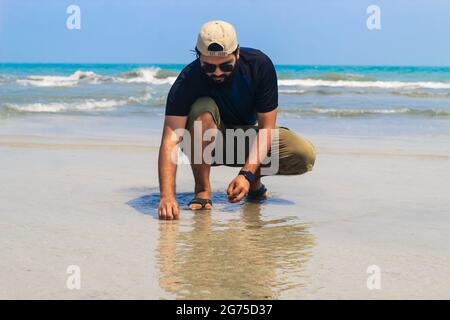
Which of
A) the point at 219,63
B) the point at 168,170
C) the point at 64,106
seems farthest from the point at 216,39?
the point at 64,106

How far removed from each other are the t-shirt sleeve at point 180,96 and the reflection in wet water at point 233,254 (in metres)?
0.55

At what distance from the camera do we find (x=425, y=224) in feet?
12.2

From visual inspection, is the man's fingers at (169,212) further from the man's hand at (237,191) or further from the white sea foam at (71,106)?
the white sea foam at (71,106)

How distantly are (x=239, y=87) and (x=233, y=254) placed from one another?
1.13 meters

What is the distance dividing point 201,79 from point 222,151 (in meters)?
0.45

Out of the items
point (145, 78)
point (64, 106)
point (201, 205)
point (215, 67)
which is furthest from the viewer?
point (145, 78)

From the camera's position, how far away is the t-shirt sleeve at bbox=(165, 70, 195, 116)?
3861mm

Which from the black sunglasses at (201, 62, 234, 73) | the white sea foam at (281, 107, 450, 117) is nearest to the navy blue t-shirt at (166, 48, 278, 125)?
the black sunglasses at (201, 62, 234, 73)

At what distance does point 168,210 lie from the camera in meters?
3.72

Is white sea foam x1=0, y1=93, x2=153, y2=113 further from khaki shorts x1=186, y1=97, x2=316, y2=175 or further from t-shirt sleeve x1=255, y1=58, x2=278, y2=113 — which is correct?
t-shirt sleeve x1=255, y1=58, x2=278, y2=113

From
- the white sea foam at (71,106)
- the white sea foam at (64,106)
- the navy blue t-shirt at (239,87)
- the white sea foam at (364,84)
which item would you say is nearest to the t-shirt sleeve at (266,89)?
the navy blue t-shirt at (239,87)

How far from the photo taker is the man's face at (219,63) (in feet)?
11.9

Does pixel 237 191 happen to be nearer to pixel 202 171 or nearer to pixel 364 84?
pixel 202 171
